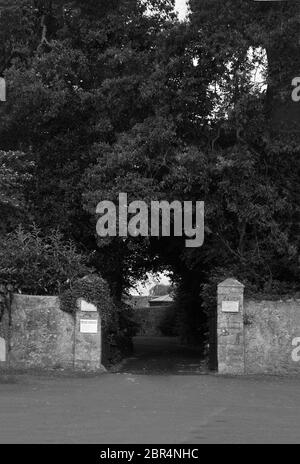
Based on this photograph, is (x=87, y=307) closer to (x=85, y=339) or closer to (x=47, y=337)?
(x=85, y=339)

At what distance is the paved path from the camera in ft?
30.0

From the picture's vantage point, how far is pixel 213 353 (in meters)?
17.9

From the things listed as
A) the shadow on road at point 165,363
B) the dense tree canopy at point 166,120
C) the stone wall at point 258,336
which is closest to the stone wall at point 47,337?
the shadow on road at point 165,363

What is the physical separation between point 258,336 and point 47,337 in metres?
4.95

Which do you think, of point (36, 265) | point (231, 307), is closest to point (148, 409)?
point (231, 307)

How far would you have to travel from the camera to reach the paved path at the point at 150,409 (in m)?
9.14

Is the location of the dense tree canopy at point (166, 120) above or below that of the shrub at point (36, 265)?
above

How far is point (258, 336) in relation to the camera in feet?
55.8

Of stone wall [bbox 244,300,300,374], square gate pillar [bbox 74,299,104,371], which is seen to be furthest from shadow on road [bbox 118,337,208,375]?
square gate pillar [bbox 74,299,104,371]

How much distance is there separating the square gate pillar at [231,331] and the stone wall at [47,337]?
2894 mm

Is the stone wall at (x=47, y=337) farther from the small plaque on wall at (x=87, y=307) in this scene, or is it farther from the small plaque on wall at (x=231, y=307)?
the small plaque on wall at (x=231, y=307)

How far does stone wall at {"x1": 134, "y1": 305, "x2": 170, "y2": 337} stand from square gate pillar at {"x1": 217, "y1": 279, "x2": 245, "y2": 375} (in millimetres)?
27406

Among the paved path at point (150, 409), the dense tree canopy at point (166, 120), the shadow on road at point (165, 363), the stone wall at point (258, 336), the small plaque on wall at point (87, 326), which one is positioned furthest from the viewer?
the dense tree canopy at point (166, 120)

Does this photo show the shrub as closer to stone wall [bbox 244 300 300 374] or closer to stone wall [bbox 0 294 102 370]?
stone wall [bbox 0 294 102 370]
